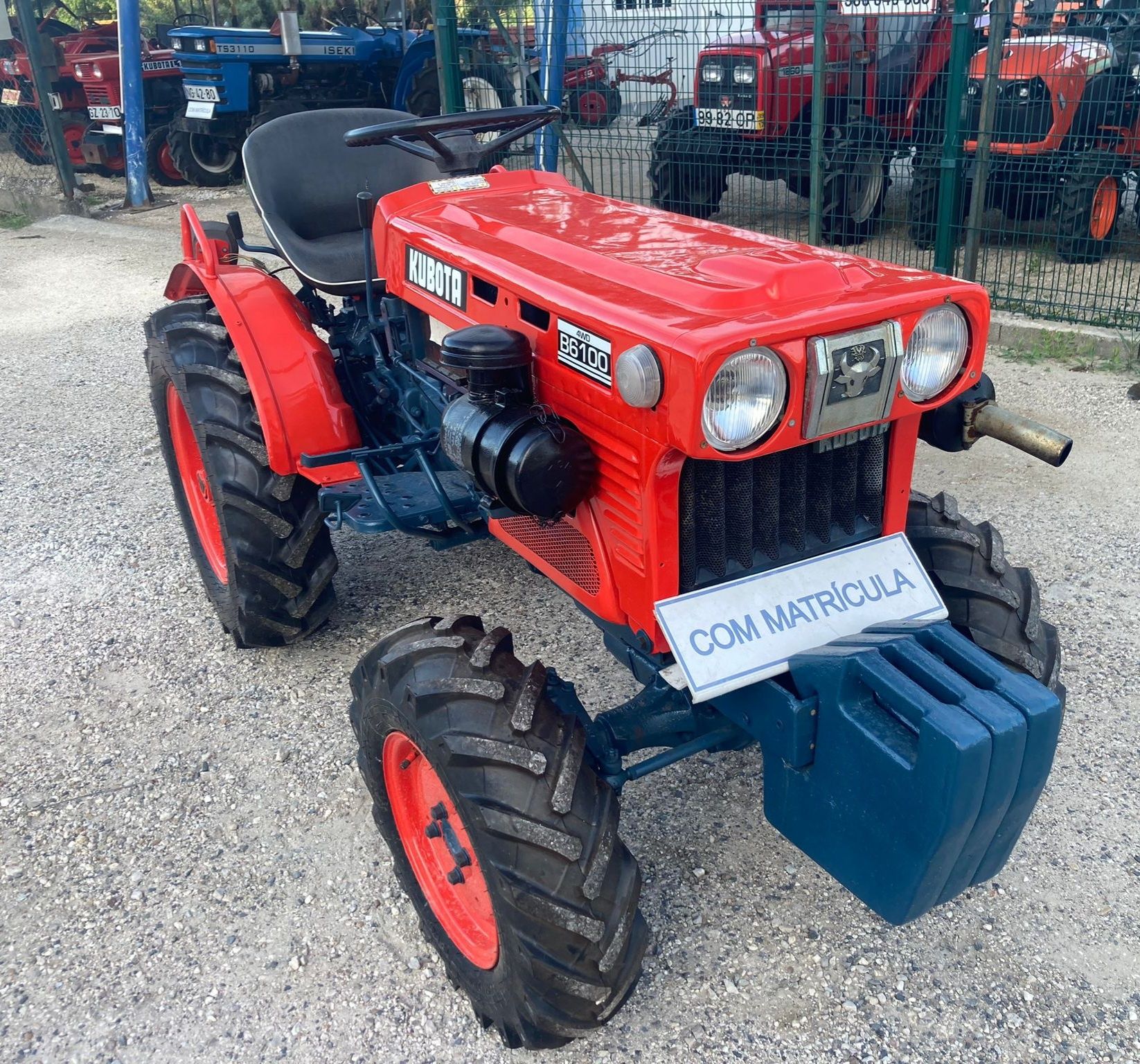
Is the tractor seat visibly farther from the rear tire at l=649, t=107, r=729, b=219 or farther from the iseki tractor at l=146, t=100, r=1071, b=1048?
the rear tire at l=649, t=107, r=729, b=219

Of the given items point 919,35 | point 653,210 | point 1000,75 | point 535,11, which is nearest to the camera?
point 653,210

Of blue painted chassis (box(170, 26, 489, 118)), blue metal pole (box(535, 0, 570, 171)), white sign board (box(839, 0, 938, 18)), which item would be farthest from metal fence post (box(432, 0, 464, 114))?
blue painted chassis (box(170, 26, 489, 118))

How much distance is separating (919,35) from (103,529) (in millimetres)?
5400

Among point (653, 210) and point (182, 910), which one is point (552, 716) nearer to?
point (182, 910)

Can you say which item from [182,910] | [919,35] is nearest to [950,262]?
[919,35]

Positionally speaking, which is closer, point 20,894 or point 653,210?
point 20,894

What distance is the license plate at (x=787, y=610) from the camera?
1.89 meters

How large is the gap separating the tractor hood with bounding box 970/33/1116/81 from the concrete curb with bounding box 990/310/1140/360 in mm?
1298

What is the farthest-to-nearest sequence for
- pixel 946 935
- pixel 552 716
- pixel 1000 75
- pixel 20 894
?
pixel 1000 75 < pixel 20 894 < pixel 946 935 < pixel 552 716

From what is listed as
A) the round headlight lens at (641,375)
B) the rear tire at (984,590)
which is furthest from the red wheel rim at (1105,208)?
the round headlight lens at (641,375)

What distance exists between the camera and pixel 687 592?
2.00 m

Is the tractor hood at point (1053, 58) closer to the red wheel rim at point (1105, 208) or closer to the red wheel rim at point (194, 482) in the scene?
the red wheel rim at point (1105, 208)

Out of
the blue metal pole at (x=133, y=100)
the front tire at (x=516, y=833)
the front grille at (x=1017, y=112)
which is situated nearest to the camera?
the front tire at (x=516, y=833)

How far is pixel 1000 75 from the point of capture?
587 centimetres
